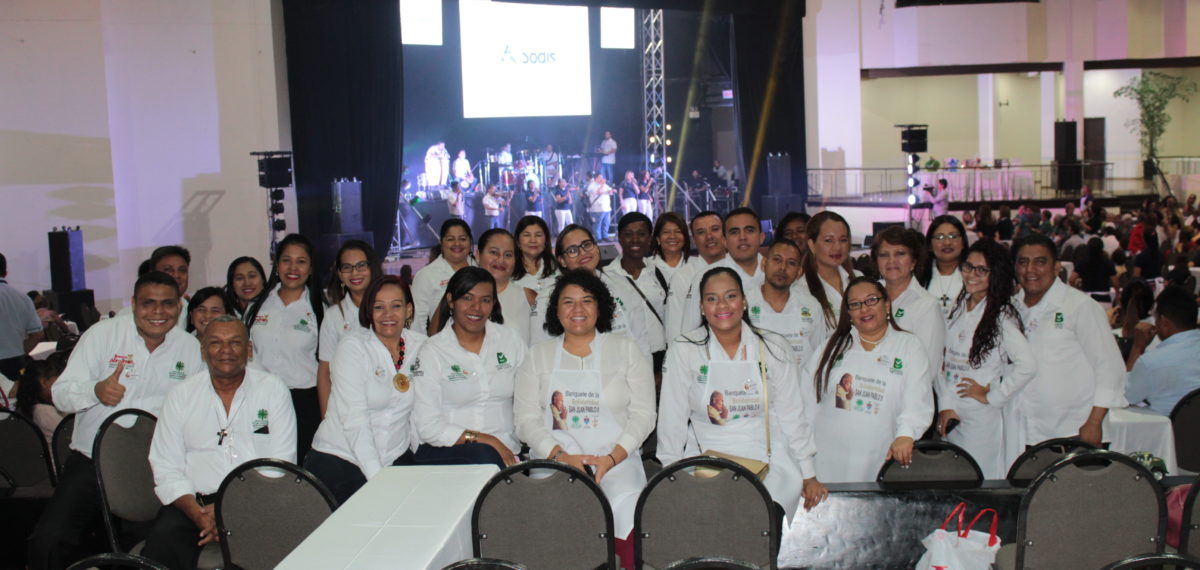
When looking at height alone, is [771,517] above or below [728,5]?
below

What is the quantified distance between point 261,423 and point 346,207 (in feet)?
30.3

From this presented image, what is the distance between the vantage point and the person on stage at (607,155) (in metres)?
16.4

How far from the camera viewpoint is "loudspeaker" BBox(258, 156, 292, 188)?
11.4 m

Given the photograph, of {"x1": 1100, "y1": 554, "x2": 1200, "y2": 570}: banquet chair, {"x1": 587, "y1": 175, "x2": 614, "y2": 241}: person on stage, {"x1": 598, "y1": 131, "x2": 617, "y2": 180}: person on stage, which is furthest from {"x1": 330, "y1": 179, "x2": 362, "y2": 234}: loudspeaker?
{"x1": 1100, "y1": 554, "x2": 1200, "y2": 570}: banquet chair

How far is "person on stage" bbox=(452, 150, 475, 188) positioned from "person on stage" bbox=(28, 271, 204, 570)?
11099 millimetres

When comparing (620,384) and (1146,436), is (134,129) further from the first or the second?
(1146,436)

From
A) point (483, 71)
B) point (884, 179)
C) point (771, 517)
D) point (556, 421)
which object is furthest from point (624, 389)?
point (884, 179)

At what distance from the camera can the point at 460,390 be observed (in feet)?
13.4

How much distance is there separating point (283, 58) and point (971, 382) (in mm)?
10914

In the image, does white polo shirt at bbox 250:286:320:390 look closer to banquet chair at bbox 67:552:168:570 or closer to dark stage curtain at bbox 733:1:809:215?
banquet chair at bbox 67:552:168:570

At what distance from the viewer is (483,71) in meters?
15.1

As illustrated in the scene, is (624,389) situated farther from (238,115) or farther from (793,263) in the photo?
(238,115)

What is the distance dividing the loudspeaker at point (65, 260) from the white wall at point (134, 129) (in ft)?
3.47

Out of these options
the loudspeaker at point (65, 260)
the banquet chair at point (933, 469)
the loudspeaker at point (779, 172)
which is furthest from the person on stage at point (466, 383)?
the loudspeaker at point (779, 172)
